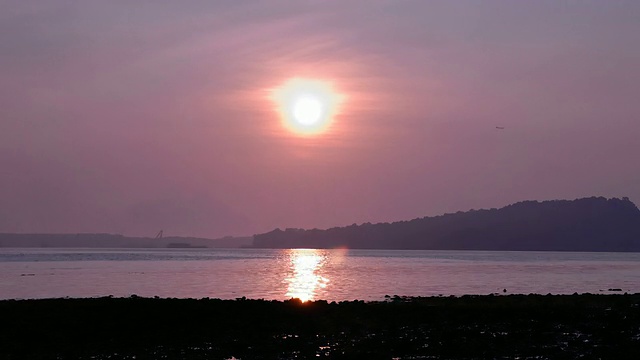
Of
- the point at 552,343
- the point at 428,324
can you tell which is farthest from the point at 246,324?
the point at 552,343

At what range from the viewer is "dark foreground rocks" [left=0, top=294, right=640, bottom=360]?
38125 mm

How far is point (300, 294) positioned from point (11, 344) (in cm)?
3980

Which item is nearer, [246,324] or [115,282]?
[246,324]

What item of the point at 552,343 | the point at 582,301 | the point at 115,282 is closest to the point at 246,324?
the point at 552,343

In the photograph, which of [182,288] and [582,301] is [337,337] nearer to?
[582,301]

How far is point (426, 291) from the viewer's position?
84.1m

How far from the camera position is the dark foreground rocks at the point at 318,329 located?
3812 cm

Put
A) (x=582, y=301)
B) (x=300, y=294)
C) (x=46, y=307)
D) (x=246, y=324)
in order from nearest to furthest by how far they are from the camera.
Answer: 1. (x=246, y=324)
2. (x=46, y=307)
3. (x=582, y=301)
4. (x=300, y=294)

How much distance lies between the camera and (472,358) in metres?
36.3

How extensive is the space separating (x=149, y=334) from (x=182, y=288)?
44.4m

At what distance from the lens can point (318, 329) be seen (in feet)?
153

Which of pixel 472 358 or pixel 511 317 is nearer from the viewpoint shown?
pixel 472 358

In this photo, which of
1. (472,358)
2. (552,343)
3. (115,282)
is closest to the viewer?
(472,358)

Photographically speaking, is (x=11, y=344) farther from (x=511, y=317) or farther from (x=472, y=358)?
(x=511, y=317)
